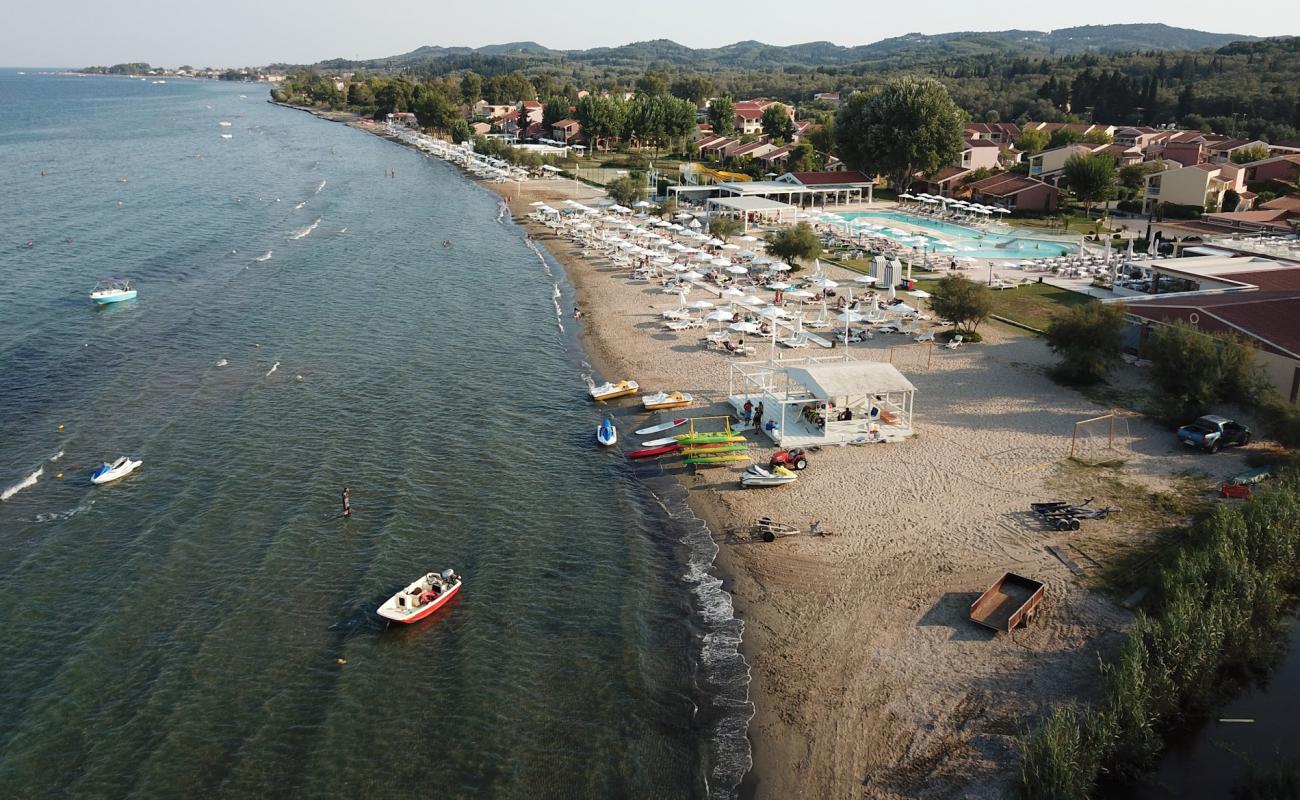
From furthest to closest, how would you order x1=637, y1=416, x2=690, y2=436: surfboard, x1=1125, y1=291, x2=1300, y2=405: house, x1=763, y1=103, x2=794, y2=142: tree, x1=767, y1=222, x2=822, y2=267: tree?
x1=763, y1=103, x2=794, y2=142: tree → x1=767, y1=222, x2=822, y2=267: tree → x1=637, y1=416, x2=690, y2=436: surfboard → x1=1125, y1=291, x2=1300, y2=405: house

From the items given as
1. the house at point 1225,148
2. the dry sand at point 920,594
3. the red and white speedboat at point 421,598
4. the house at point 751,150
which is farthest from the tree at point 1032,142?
the red and white speedboat at point 421,598

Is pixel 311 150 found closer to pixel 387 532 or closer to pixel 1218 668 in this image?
pixel 387 532

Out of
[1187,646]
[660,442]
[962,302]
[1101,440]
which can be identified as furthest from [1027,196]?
[1187,646]

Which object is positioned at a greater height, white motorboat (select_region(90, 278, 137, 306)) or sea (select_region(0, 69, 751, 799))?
white motorboat (select_region(90, 278, 137, 306))

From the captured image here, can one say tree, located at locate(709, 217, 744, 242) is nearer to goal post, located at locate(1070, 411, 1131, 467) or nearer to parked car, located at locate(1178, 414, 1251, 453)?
goal post, located at locate(1070, 411, 1131, 467)

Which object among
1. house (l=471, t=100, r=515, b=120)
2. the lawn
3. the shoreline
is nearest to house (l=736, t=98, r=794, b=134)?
house (l=471, t=100, r=515, b=120)

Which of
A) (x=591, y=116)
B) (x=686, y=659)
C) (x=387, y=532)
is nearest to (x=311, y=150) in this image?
(x=591, y=116)

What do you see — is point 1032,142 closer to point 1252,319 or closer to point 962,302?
point 962,302
